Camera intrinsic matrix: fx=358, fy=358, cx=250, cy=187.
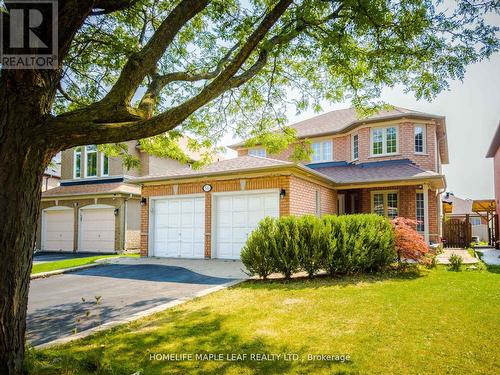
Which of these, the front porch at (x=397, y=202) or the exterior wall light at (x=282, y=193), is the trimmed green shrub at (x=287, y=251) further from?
the front porch at (x=397, y=202)

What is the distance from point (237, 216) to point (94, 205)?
37.0 ft

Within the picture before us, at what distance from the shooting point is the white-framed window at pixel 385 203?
58.3 ft

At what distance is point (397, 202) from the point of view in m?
17.6

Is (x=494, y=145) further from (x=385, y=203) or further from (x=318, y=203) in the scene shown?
(x=318, y=203)

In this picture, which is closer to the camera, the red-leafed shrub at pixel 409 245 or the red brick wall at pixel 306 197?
the red-leafed shrub at pixel 409 245

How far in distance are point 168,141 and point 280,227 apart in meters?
3.83

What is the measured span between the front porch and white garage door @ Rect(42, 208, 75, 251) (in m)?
16.4

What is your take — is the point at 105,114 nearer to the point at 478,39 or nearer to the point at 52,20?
the point at 52,20

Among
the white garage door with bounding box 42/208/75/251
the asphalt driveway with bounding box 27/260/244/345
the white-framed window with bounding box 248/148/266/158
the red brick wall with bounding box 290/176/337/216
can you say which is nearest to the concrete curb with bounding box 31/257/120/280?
the asphalt driveway with bounding box 27/260/244/345

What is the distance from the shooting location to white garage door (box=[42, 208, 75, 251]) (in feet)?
73.3

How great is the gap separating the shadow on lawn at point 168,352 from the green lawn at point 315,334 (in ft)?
0.04

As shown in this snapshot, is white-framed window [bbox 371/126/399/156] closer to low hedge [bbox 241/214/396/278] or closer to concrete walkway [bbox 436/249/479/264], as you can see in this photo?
concrete walkway [bbox 436/249/479/264]

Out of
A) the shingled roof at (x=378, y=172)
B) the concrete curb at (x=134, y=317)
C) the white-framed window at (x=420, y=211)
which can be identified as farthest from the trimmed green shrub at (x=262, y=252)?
the white-framed window at (x=420, y=211)

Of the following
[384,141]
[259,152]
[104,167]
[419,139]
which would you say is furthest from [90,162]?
[419,139]
